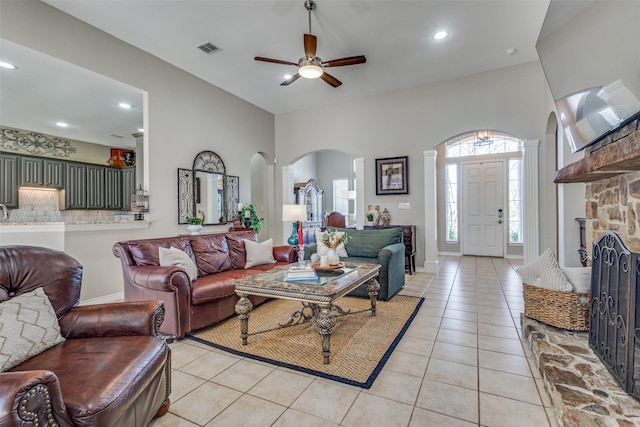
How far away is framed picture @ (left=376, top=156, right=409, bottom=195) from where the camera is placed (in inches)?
216

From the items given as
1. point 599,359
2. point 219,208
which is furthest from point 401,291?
point 219,208

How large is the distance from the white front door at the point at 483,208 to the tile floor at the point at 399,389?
4524mm

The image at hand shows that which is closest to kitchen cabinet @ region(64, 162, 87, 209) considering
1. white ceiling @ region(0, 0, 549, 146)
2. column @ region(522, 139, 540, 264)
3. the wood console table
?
white ceiling @ region(0, 0, 549, 146)

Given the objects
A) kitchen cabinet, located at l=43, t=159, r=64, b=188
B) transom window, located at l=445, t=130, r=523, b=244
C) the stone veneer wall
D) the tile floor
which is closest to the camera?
the tile floor

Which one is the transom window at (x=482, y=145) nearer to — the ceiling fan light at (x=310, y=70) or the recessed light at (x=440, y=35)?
the recessed light at (x=440, y=35)

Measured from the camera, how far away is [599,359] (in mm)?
1772

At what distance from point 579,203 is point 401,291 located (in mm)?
2392

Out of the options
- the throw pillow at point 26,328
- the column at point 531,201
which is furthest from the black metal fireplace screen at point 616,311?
the column at point 531,201

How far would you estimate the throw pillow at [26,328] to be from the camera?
1.28m

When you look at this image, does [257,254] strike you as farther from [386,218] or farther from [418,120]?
[418,120]

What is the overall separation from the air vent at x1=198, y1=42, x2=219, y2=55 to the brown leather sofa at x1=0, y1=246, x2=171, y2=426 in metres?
3.34

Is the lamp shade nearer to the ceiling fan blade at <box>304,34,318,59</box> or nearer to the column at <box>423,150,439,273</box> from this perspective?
the ceiling fan blade at <box>304,34,318,59</box>

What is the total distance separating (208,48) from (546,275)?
457 cm

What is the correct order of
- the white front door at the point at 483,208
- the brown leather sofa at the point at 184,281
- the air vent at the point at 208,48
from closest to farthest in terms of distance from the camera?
the brown leather sofa at the point at 184,281 → the air vent at the point at 208,48 → the white front door at the point at 483,208
